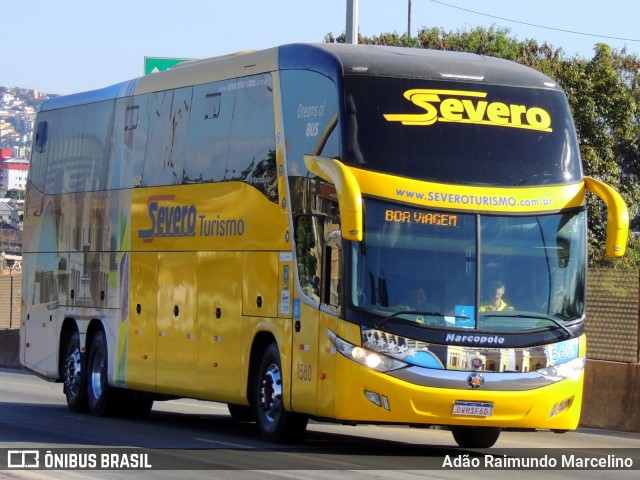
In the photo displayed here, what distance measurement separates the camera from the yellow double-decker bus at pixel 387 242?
46.2ft

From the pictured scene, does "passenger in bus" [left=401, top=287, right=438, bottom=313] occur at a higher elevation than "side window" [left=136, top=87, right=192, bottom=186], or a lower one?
lower

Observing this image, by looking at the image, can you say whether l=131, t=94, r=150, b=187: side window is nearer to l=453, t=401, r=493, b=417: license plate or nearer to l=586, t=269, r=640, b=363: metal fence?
l=586, t=269, r=640, b=363: metal fence

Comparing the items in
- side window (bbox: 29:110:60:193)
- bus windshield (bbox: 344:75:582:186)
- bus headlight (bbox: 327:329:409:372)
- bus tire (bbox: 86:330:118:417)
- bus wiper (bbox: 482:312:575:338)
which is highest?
side window (bbox: 29:110:60:193)

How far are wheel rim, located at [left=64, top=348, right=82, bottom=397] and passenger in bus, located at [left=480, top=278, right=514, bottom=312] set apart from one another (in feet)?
28.9

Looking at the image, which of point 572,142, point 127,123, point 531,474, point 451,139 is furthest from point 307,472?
point 127,123

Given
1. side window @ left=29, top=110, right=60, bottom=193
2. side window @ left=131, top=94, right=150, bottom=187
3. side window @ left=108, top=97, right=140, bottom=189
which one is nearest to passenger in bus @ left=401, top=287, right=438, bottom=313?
side window @ left=131, top=94, right=150, bottom=187

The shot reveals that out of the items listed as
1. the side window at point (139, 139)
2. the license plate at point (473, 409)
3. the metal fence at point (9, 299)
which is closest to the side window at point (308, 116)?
the license plate at point (473, 409)

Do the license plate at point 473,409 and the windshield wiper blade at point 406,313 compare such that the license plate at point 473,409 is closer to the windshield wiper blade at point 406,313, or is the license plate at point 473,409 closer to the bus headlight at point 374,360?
the bus headlight at point 374,360

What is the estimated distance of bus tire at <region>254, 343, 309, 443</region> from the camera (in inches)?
612

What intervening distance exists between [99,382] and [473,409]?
324 inches

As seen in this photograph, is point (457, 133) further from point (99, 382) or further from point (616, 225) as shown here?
point (99, 382)

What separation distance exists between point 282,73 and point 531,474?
5407mm

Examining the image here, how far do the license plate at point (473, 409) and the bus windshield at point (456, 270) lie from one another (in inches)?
30.0

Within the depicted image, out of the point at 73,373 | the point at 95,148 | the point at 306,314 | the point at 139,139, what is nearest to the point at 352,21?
the point at 95,148
